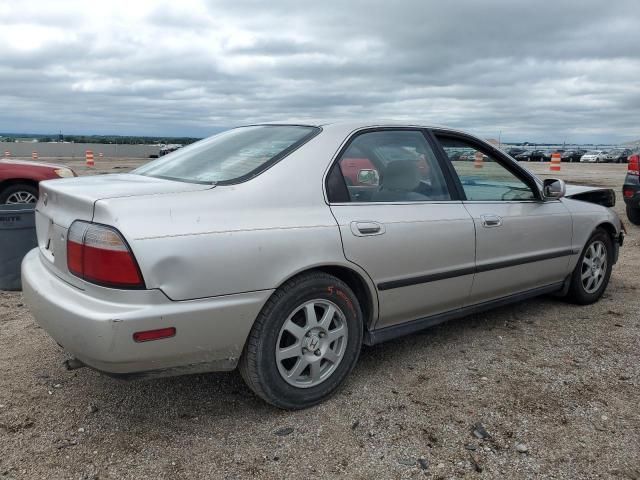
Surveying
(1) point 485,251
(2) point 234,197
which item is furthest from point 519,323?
(2) point 234,197

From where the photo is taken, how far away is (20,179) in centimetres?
682

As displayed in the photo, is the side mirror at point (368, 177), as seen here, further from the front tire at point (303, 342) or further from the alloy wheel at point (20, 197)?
the alloy wheel at point (20, 197)

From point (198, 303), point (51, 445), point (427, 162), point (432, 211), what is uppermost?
point (427, 162)

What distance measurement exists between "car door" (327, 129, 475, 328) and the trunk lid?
818 mm

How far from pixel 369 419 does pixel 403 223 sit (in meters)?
1.08

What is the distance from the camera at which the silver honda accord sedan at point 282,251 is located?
7.73ft

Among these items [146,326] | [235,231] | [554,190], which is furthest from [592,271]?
[146,326]

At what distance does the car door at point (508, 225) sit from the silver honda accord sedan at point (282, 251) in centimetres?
1

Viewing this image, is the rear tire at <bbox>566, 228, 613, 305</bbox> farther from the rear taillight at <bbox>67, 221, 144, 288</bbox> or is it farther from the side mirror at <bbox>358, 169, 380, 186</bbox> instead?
the rear taillight at <bbox>67, 221, 144, 288</bbox>

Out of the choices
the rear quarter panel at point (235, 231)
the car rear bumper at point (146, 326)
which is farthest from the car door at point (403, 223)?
the car rear bumper at point (146, 326)

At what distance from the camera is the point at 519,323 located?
4250 millimetres

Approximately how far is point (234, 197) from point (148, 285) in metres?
0.59

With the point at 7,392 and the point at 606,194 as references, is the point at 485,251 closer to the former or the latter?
the point at 606,194

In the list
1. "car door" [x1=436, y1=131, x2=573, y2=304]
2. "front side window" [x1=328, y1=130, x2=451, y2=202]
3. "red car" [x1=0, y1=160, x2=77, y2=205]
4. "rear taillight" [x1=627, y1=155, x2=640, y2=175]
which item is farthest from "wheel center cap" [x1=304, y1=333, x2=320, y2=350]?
"rear taillight" [x1=627, y1=155, x2=640, y2=175]
